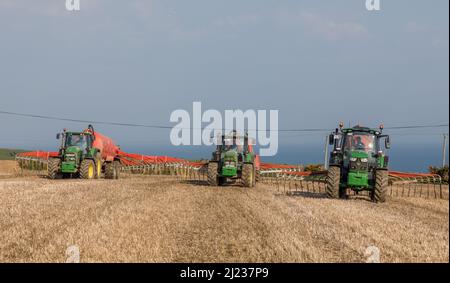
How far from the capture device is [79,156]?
2616 cm

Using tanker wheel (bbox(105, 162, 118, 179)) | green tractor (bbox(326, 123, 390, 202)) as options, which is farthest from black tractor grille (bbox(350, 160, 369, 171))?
tanker wheel (bbox(105, 162, 118, 179))

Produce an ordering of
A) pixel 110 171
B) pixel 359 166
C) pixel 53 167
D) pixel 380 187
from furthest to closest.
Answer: pixel 110 171 → pixel 53 167 → pixel 359 166 → pixel 380 187

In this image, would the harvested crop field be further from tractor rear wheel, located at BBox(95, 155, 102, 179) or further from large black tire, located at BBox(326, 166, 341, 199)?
tractor rear wheel, located at BBox(95, 155, 102, 179)

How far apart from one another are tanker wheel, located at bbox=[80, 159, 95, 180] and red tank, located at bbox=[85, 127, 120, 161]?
1477mm

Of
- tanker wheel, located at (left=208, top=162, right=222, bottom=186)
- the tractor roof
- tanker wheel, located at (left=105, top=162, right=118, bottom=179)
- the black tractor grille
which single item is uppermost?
the tractor roof

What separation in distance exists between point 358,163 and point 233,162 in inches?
267

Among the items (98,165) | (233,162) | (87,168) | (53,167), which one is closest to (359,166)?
(233,162)

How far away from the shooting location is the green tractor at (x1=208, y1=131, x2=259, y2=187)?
21391 millimetres

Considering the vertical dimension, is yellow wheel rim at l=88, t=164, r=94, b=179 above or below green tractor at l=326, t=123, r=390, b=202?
below

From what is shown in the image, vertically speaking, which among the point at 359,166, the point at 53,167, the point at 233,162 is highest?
the point at 359,166

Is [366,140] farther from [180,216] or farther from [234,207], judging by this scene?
[180,216]

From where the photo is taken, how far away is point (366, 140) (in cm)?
1723

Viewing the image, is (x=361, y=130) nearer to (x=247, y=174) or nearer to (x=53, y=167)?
(x=247, y=174)
